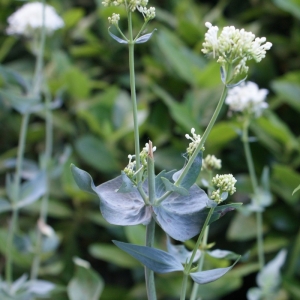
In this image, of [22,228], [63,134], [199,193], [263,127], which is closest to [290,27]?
[263,127]

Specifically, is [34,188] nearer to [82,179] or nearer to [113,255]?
[113,255]

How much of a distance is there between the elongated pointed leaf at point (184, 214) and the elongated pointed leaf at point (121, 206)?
0.01m

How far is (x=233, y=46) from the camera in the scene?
0.87 ft

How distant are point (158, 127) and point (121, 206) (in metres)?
0.71

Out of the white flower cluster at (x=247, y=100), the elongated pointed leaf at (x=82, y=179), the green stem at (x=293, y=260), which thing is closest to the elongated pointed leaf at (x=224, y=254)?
the elongated pointed leaf at (x=82, y=179)

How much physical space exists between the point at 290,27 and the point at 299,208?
1.67ft

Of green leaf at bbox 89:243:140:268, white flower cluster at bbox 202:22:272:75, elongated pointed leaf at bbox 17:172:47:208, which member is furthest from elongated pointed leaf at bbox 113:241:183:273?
green leaf at bbox 89:243:140:268

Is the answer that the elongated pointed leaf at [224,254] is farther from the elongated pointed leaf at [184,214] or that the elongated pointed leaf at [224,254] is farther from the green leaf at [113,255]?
the green leaf at [113,255]

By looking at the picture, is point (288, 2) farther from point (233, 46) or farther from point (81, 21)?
point (233, 46)

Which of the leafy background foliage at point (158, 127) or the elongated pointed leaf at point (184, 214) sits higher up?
the elongated pointed leaf at point (184, 214)

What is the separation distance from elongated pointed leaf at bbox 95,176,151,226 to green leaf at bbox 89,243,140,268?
1.95 feet

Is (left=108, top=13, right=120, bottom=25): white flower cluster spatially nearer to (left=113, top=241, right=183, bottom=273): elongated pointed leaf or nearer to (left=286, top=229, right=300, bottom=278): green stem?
(left=113, top=241, right=183, bottom=273): elongated pointed leaf

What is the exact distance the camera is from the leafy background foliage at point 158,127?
0.88 metres

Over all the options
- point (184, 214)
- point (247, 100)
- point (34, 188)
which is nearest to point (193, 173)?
point (184, 214)
